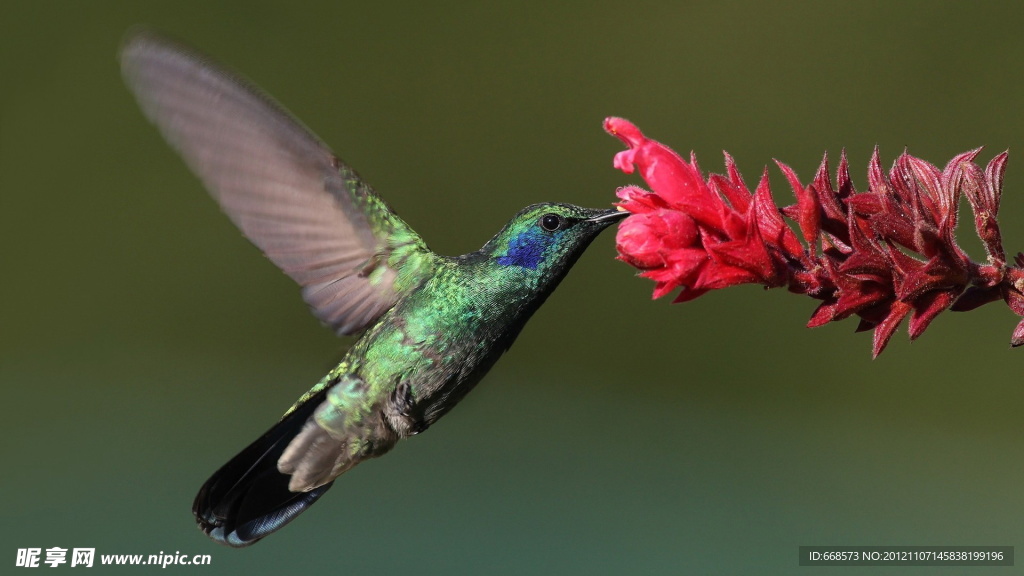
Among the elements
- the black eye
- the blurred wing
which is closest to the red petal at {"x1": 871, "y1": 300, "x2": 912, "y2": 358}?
the black eye

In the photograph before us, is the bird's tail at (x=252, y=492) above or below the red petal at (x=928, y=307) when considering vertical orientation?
below

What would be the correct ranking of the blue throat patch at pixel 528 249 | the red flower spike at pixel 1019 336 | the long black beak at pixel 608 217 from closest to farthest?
the red flower spike at pixel 1019 336
the long black beak at pixel 608 217
the blue throat patch at pixel 528 249

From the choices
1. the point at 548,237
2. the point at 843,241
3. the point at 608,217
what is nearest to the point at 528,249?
the point at 548,237

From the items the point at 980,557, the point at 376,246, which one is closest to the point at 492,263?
the point at 376,246

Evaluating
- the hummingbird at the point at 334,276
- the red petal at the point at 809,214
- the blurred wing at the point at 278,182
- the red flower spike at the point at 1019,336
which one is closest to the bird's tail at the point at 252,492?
the hummingbird at the point at 334,276

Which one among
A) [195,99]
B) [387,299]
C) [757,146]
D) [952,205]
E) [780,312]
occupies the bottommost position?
[952,205]

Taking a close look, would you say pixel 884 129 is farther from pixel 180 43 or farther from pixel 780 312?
pixel 180 43

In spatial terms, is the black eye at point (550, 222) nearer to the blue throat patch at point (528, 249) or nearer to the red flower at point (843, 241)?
the blue throat patch at point (528, 249)
